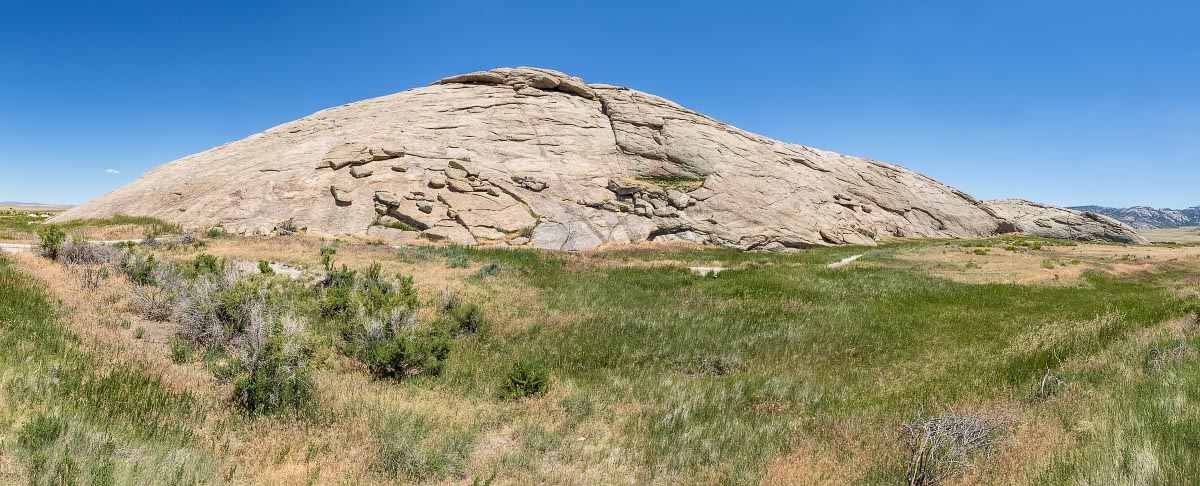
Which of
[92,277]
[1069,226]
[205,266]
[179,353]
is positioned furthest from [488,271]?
[1069,226]

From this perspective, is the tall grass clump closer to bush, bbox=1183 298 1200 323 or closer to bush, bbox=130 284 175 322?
bush, bbox=130 284 175 322

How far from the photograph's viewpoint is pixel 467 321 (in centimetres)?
1200

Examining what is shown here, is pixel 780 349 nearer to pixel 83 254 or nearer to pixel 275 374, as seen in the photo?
pixel 275 374

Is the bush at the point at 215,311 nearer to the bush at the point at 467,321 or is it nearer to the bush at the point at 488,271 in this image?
the bush at the point at 467,321

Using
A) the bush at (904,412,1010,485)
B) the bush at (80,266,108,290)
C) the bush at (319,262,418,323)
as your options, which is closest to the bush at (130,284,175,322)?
the bush at (80,266,108,290)

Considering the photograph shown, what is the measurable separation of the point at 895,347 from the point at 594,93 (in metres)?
51.7

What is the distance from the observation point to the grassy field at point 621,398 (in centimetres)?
479

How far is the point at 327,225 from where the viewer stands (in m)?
35.4

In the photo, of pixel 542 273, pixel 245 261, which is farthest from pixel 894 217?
pixel 245 261

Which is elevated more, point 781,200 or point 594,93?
point 594,93

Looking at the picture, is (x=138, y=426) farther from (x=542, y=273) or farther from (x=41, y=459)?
(x=542, y=273)

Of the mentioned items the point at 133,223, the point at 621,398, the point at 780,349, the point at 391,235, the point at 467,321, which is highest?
the point at 133,223

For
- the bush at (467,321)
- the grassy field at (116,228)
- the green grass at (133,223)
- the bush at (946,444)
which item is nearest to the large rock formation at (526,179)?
the green grass at (133,223)

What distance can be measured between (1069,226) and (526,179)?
7777 cm
